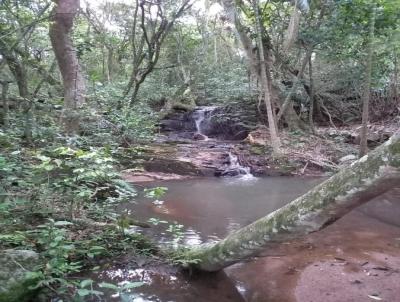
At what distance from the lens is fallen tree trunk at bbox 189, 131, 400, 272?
2592 millimetres

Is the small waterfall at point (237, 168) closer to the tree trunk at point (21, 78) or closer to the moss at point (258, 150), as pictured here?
the moss at point (258, 150)

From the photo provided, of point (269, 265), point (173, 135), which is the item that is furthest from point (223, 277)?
point (173, 135)

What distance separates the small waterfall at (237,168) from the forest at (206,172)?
84 mm

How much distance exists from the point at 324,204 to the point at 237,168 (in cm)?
808

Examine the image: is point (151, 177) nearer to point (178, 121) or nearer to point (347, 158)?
point (347, 158)

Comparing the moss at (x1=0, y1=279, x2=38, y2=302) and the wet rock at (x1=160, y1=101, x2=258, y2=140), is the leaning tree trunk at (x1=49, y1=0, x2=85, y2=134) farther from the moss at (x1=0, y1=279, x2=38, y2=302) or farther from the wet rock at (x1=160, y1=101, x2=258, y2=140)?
the wet rock at (x1=160, y1=101, x2=258, y2=140)

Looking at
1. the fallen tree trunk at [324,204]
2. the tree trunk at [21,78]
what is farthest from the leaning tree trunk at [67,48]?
the fallen tree trunk at [324,204]

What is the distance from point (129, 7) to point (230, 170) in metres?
10.5

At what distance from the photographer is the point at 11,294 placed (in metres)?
2.87

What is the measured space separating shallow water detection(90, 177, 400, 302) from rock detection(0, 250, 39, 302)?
2.23 feet

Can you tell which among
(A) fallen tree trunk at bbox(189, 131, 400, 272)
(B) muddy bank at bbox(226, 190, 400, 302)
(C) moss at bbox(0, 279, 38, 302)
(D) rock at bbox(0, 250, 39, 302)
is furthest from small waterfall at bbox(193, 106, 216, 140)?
(C) moss at bbox(0, 279, 38, 302)

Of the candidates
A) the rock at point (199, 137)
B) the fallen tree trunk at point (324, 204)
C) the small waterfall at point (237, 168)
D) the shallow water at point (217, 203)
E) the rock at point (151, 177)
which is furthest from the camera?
the rock at point (199, 137)

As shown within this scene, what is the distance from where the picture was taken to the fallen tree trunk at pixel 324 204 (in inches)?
102

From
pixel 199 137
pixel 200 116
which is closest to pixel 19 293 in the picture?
pixel 199 137
